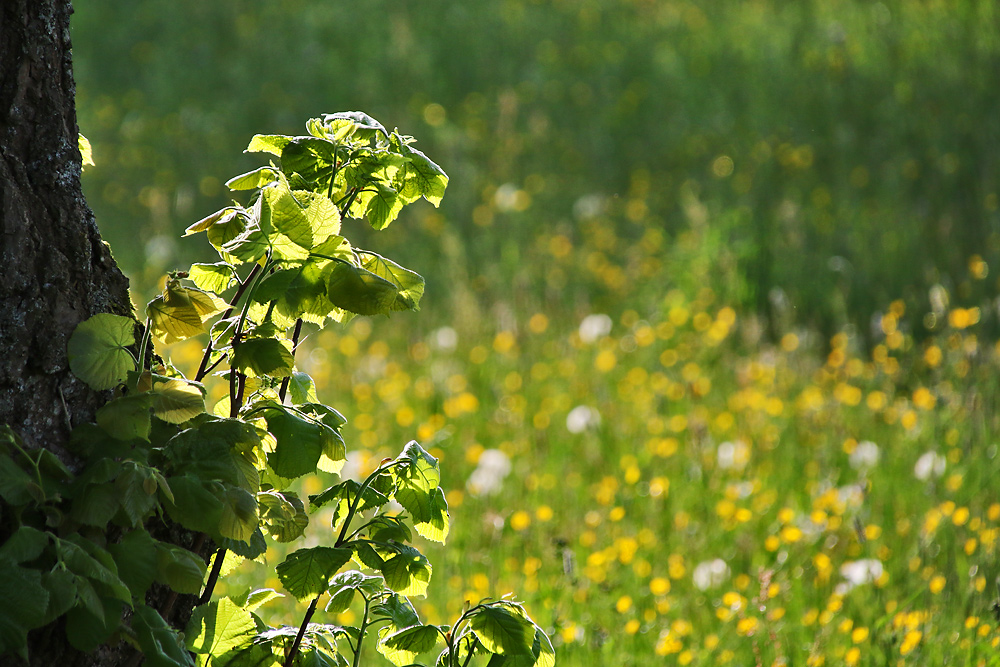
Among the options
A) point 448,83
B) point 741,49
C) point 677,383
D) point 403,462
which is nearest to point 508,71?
point 448,83

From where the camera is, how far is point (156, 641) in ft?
3.49

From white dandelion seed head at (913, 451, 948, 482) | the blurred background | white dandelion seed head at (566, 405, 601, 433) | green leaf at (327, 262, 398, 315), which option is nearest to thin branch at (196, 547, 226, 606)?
green leaf at (327, 262, 398, 315)

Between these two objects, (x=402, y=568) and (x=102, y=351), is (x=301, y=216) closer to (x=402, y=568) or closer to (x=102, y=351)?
(x=102, y=351)

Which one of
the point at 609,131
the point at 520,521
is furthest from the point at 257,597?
the point at 609,131

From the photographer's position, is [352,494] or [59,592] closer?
[59,592]

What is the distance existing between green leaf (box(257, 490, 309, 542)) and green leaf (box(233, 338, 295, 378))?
7.8 inches

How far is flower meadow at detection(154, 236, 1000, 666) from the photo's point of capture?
2412mm

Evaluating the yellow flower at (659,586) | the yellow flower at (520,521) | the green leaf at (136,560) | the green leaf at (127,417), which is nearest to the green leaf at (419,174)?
the green leaf at (127,417)

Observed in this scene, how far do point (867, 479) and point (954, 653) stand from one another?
1063mm

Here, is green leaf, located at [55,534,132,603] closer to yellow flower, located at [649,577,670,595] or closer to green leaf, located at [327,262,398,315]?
green leaf, located at [327,262,398,315]

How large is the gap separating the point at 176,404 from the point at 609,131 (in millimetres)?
6517

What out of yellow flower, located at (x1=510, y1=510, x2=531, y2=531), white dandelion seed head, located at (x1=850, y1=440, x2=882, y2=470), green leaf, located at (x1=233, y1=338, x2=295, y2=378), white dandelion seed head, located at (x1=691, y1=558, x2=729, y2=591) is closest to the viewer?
green leaf, located at (x1=233, y1=338, x2=295, y2=378)

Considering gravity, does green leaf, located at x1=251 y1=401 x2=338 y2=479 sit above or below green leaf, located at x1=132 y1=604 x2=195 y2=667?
above

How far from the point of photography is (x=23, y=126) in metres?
1.12
